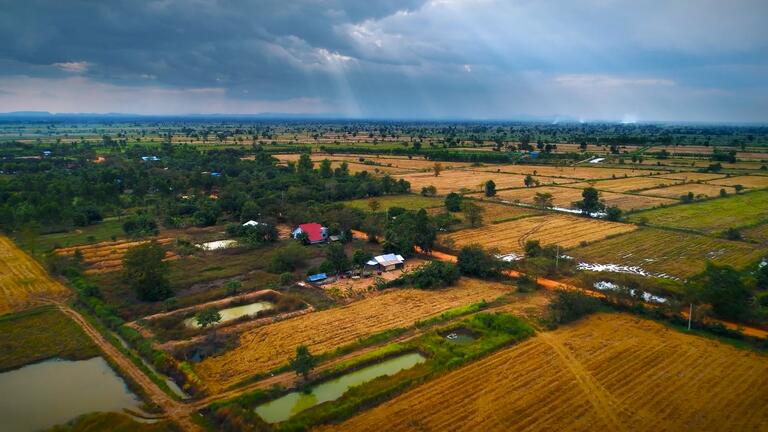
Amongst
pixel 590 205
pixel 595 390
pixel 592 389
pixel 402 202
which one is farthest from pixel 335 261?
pixel 590 205

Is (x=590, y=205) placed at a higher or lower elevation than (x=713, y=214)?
higher

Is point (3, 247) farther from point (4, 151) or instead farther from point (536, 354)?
point (4, 151)

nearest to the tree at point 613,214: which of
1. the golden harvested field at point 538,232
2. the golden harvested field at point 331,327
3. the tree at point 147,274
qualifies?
the golden harvested field at point 538,232

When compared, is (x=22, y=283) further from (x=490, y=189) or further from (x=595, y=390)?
(x=490, y=189)

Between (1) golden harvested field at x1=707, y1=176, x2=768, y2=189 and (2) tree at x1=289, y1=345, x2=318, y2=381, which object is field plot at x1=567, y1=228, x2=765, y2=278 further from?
(1) golden harvested field at x1=707, y1=176, x2=768, y2=189

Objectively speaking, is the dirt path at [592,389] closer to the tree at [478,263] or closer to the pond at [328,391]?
the pond at [328,391]

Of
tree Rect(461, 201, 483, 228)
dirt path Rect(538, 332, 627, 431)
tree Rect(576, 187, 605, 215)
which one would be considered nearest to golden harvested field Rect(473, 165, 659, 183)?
tree Rect(576, 187, 605, 215)
